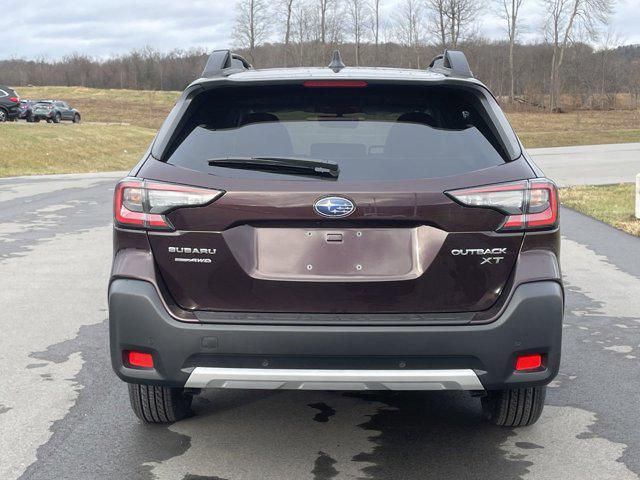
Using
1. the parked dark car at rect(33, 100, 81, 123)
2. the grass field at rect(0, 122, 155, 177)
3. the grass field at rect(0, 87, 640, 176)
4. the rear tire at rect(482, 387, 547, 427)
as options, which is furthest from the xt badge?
the parked dark car at rect(33, 100, 81, 123)

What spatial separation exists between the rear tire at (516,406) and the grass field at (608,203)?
9.05 meters

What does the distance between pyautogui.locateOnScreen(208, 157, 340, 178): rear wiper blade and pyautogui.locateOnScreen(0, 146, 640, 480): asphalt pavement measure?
1.31 meters

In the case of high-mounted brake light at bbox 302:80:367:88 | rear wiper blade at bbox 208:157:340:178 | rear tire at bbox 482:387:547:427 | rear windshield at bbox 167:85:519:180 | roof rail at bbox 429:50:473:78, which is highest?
roof rail at bbox 429:50:473:78

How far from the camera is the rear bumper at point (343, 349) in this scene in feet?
11.0

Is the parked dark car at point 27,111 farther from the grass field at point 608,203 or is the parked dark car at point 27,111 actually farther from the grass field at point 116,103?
the grass field at point 608,203

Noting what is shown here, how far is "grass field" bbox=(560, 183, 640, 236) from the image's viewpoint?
1391 cm

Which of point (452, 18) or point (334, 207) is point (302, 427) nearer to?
point (334, 207)

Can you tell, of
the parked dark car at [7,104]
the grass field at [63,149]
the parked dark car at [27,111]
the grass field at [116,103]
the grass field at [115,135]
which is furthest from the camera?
the grass field at [116,103]

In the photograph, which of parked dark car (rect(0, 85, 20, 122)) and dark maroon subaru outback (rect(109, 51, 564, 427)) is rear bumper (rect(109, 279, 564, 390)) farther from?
parked dark car (rect(0, 85, 20, 122))

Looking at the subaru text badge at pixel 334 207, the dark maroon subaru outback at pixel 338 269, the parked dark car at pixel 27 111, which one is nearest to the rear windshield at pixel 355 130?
the dark maroon subaru outback at pixel 338 269

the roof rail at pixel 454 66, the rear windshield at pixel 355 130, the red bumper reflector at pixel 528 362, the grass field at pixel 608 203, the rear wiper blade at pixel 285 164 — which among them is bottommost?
the grass field at pixel 608 203

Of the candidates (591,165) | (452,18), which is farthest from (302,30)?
(591,165)

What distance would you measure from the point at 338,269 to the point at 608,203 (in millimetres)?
14422

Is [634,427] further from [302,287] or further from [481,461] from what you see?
[302,287]
